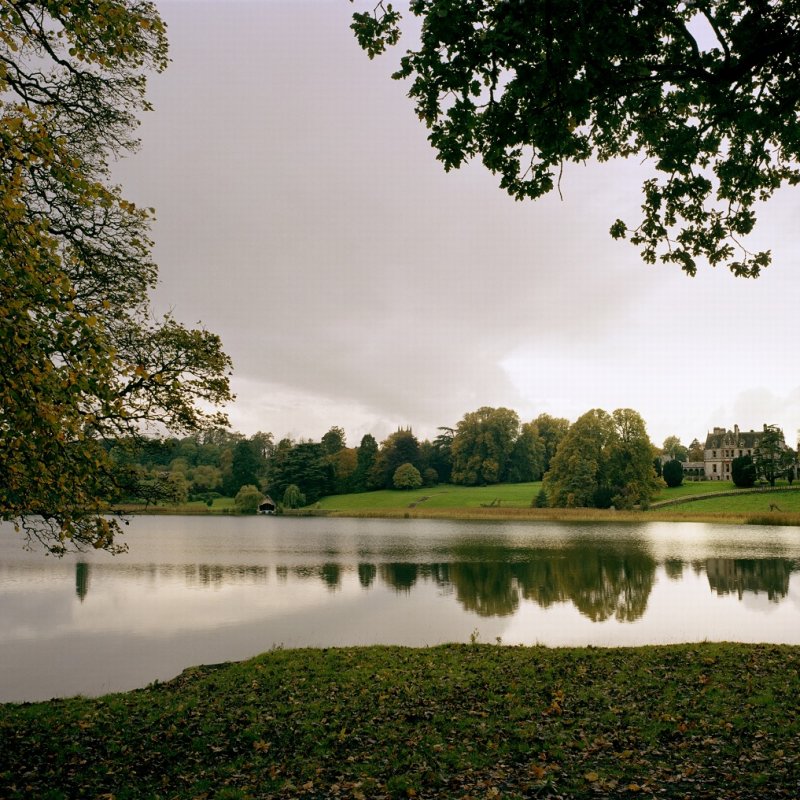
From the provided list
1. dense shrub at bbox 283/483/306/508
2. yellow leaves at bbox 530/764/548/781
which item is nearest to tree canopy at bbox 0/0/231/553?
yellow leaves at bbox 530/764/548/781

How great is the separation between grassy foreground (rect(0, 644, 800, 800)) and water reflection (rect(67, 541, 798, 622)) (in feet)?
26.9

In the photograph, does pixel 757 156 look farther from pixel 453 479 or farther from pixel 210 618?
pixel 453 479

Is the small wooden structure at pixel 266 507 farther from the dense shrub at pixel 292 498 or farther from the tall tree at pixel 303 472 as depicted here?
the tall tree at pixel 303 472

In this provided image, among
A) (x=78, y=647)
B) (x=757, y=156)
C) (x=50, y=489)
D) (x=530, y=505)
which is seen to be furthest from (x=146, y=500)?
(x=530, y=505)

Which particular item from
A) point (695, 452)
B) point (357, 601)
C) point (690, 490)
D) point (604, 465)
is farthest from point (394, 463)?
point (695, 452)

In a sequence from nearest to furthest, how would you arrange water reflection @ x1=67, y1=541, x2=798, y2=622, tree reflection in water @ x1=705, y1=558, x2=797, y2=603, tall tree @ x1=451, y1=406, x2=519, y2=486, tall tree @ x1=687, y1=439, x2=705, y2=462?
1. water reflection @ x1=67, y1=541, x2=798, y2=622
2. tree reflection in water @ x1=705, y1=558, x2=797, y2=603
3. tall tree @ x1=451, y1=406, x2=519, y2=486
4. tall tree @ x1=687, y1=439, x2=705, y2=462

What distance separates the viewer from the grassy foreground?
661cm

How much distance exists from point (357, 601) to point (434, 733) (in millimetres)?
13487

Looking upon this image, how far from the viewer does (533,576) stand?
25.7m

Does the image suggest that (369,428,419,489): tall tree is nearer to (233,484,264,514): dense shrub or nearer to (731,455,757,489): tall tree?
(233,484,264,514): dense shrub

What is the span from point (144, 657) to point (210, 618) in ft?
13.6

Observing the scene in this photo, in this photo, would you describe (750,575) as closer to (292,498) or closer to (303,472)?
(292,498)

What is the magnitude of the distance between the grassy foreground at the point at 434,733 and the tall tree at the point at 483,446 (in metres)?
88.0

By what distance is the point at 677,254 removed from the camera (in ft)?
34.2
